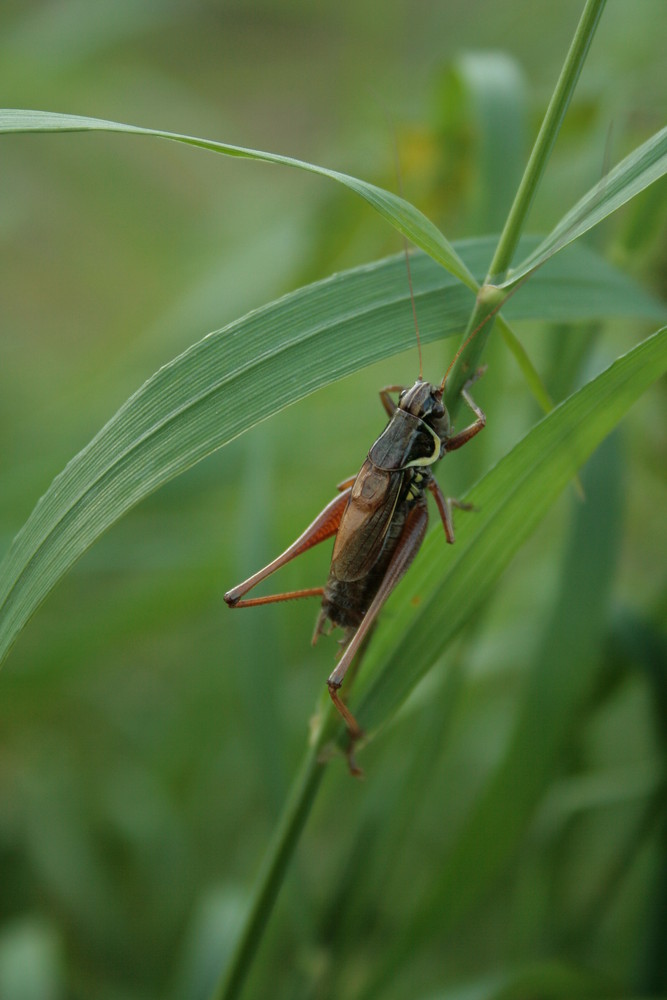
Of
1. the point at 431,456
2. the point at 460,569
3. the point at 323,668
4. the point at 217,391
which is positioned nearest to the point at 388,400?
the point at 431,456

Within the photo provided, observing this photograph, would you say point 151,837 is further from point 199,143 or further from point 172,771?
point 199,143

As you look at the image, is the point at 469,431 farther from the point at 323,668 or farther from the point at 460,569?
the point at 323,668

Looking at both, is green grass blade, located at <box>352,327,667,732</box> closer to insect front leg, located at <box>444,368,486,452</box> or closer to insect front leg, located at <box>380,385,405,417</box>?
insect front leg, located at <box>444,368,486,452</box>

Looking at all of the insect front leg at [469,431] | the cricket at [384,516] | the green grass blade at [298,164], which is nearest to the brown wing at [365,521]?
the cricket at [384,516]

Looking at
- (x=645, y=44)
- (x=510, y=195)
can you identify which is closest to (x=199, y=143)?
(x=510, y=195)

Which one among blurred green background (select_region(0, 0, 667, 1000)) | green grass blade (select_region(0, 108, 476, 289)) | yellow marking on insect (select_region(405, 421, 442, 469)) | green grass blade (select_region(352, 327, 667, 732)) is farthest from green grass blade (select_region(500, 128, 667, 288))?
blurred green background (select_region(0, 0, 667, 1000))
